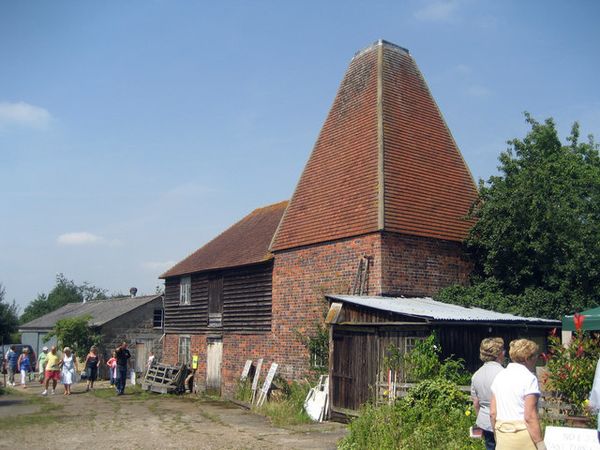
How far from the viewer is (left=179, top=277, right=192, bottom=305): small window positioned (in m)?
25.9

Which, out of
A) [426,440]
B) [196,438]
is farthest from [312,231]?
[426,440]

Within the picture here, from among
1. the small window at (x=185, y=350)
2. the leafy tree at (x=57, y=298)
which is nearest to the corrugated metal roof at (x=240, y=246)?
the small window at (x=185, y=350)

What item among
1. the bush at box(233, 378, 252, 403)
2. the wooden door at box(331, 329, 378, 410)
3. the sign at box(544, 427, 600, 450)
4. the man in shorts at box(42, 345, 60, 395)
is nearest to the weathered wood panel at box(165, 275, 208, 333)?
the bush at box(233, 378, 252, 403)

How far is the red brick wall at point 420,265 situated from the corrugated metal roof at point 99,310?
20708 millimetres

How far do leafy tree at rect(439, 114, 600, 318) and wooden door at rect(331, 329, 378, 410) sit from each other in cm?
365

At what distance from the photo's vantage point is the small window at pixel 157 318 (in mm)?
34969

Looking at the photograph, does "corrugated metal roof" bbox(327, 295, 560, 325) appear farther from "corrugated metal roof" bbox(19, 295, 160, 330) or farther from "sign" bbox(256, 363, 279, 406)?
"corrugated metal roof" bbox(19, 295, 160, 330)

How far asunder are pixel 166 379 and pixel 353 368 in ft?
38.1

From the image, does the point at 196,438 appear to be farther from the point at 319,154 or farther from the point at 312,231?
the point at 319,154

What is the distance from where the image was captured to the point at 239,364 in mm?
21750

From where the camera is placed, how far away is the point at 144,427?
1473 cm

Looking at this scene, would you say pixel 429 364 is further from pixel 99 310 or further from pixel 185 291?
pixel 99 310

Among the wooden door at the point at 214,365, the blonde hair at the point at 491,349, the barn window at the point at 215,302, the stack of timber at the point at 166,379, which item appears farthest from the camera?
the stack of timber at the point at 166,379

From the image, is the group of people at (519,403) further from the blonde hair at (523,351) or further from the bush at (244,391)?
the bush at (244,391)
